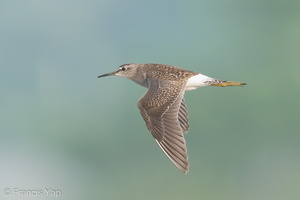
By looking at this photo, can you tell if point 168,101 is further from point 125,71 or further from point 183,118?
point 125,71

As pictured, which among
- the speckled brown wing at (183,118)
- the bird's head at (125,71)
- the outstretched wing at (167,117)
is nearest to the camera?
the outstretched wing at (167,117)

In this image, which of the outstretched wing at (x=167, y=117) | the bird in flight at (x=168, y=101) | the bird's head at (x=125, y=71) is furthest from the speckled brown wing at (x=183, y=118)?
the bird's head at (x=125, y=71)

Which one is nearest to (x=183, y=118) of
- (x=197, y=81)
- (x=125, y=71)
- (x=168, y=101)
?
(x=197, y=81)

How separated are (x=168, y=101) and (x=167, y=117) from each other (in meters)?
0.19

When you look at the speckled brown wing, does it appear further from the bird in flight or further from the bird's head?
the bird's head

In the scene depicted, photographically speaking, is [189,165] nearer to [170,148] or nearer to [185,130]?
[170,148]

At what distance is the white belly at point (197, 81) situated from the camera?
6219 millimetres

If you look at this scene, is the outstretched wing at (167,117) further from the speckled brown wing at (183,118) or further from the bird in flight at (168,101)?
the speckled brown wing at (183,118)

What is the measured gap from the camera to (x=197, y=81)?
624 centimetres

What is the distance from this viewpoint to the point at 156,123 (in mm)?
5715

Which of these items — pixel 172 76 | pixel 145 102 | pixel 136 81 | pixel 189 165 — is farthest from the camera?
pixel 136 81

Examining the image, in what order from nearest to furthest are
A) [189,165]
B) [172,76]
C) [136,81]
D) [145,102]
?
[189,165] < [145,102] < [172,76] < [136,81]

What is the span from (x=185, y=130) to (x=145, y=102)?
82 cm

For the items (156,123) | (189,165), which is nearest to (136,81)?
(156,123)
